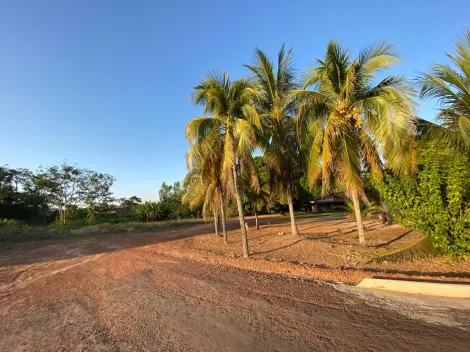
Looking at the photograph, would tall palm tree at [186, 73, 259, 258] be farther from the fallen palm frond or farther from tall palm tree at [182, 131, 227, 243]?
the fallen palm frond

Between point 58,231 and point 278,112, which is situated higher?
point 278,112

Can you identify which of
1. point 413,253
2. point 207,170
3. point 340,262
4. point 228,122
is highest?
point 228,122

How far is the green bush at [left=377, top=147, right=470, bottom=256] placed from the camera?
6.16 m

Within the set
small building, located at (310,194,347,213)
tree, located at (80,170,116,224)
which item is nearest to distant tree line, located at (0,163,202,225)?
tree, located at (80,170,116,224)

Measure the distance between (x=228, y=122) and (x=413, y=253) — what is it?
7033mm

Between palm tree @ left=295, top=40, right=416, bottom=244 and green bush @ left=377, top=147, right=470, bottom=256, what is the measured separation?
0.74 meters

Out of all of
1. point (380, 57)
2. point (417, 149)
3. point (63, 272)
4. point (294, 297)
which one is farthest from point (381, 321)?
point (63, 272)

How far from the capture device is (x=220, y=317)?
410cm

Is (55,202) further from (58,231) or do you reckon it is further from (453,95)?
(453,95)

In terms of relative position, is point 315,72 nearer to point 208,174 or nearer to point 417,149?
point 417,149

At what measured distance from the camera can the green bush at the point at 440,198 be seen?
6.16m

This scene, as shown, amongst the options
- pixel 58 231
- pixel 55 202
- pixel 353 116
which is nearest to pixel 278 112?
pixel 353 116

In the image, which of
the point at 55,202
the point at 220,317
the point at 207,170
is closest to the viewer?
the point at 220,317

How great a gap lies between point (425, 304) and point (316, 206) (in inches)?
1775
